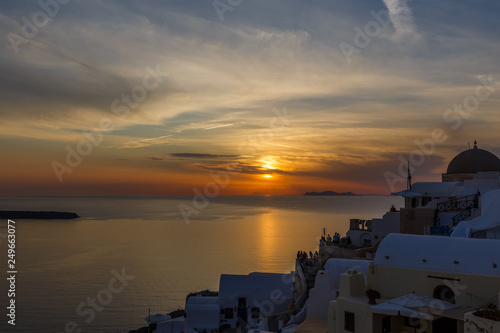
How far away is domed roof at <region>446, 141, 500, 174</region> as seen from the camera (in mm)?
35531

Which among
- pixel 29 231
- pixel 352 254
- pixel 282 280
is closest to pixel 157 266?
pixel 282 280

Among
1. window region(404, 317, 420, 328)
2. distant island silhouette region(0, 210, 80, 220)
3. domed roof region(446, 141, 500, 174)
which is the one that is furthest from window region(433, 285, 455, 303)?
distant island silhouette region(0, 210, 80, 220)

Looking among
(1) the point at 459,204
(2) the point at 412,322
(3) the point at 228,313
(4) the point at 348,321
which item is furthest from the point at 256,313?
(2) the point at 412,322

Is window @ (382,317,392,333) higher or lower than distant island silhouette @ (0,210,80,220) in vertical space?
higher

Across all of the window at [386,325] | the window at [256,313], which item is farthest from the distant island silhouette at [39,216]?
the window at [386,325]

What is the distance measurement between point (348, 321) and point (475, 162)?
26.9 metres

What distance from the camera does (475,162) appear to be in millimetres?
35938

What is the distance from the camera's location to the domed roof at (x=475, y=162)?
117 ft

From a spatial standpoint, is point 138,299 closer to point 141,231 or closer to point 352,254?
point 352,254

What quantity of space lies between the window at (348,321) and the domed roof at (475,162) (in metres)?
26.4

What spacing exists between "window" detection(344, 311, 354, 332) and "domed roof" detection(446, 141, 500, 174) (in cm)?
2638

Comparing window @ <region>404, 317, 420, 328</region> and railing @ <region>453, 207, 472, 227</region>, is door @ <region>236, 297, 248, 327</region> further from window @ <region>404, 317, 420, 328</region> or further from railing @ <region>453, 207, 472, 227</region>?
window @ <region>404, 317, 420, 328</region>

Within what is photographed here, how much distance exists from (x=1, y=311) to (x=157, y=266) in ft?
86.7

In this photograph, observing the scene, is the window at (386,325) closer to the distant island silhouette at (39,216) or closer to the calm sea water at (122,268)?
the calm sea water at (122,268)
